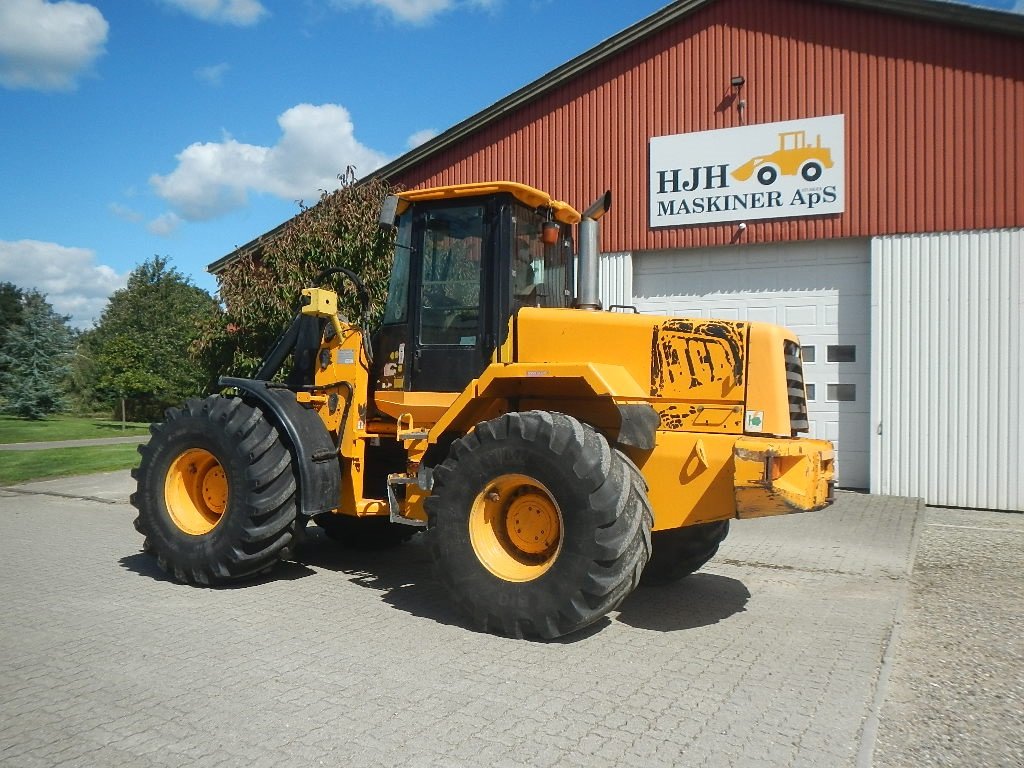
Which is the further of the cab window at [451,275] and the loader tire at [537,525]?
the cab window at [451,275]

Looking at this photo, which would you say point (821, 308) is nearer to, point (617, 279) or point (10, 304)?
point (617, 279)

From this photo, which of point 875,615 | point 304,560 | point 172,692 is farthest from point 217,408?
point 875,615

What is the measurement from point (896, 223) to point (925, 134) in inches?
47.8

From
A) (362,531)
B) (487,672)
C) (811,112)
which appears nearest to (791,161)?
(811,112)

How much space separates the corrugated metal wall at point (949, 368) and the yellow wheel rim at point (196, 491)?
346 inches

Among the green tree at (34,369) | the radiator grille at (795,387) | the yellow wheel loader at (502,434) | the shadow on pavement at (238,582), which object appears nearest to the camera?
the yellow wheel loader at (502,434)

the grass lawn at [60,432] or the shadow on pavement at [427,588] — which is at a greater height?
the grass lawn at [60,432]

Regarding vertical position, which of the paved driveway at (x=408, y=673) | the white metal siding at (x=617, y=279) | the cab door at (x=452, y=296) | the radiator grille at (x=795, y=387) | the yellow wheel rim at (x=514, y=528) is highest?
the white metal siding at (x=617, y=279)

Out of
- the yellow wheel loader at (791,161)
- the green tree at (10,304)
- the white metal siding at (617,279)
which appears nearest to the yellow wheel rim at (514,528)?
the white metal siding at (617,279)

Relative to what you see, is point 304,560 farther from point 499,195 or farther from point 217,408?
point 499,195

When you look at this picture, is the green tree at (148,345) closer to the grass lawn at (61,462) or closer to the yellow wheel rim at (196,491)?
the grass lawn at (61,462)

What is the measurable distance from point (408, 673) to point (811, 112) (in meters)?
10.4

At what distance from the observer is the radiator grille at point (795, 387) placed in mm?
5797

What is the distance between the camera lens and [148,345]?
110 ft
